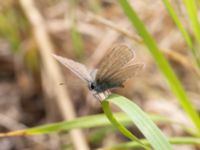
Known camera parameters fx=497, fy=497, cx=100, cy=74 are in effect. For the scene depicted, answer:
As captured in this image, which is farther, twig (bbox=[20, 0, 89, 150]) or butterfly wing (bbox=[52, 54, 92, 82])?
twig (bbox=[20, 0, 89, 150])

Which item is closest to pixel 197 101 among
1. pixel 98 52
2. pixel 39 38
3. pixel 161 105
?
pixel 161 105

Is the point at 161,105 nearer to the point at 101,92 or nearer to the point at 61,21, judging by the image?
the point at 61,21

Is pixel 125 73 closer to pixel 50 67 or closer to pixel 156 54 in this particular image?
pixel 156 54

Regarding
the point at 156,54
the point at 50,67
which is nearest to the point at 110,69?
the point at 156,54

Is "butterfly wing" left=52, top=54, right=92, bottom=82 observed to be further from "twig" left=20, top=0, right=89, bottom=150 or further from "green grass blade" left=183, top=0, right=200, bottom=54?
"twig" left=20, top=0, right=89, bottom=150

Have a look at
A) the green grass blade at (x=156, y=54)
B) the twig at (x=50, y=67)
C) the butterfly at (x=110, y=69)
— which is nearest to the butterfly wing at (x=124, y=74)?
the butterfly at (x=110, y=69)

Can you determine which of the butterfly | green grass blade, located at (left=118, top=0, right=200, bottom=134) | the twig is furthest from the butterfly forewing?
the twig

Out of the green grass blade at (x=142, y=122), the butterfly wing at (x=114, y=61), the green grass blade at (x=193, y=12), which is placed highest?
the green grass blade at (x=193, y=12)

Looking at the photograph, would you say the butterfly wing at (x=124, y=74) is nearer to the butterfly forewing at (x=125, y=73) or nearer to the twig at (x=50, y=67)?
the butterfly forewing at (x=125, y=73)

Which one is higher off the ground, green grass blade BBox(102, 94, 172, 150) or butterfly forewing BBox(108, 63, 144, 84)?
butterfly forewing BBox(108, 63, 144, 84)
